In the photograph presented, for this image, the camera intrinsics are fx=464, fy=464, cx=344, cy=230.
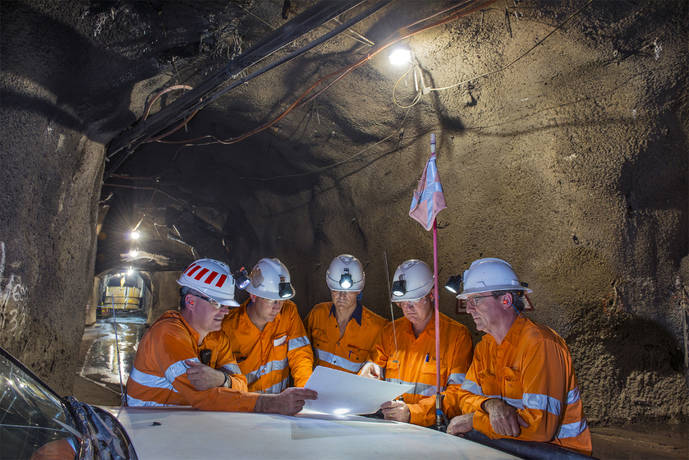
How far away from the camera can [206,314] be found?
10.6 ft

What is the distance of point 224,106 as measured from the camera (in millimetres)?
6648

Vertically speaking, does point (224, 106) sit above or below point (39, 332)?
above

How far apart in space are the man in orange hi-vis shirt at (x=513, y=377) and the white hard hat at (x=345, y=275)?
1545 mm

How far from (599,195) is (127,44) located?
4.55 meters

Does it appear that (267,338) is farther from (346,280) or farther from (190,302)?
(190,302)

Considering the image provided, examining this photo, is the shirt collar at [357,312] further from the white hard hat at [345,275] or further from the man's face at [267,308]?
the man's face at [267,308]

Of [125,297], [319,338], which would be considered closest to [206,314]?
[319,338]

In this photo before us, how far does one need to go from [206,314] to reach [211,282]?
23cm

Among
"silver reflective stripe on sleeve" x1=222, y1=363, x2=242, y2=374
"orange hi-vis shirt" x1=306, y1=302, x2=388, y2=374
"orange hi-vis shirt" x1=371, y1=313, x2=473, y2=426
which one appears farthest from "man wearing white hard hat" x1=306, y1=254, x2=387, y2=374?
"silver reflective stripe on sleeve" x1=222, y1=363, x2=242, y2=374

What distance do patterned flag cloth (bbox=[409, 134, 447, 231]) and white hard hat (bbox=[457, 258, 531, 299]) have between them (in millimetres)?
509

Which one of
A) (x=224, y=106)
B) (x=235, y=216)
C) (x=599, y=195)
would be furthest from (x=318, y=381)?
(x=235, y=216)

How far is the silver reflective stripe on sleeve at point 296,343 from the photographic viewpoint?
4178 mm

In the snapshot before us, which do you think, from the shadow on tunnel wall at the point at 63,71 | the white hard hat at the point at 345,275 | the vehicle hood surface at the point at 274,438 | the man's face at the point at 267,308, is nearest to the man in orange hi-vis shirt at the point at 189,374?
the vehicle hood surface at the point at 274,438

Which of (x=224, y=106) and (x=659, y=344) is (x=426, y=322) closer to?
(x=659, y=344)
